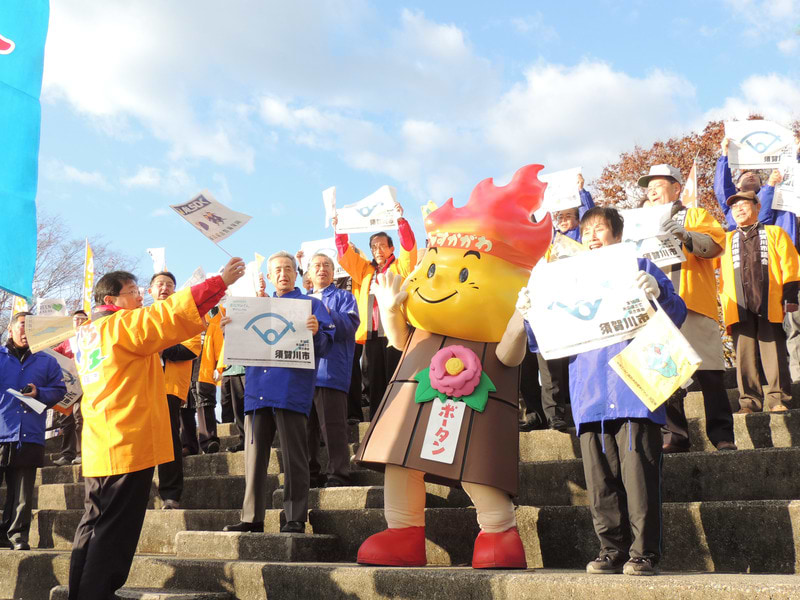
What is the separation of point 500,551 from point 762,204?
4586 mm

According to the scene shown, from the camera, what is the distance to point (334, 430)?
6.32 metres

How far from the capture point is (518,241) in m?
4.93

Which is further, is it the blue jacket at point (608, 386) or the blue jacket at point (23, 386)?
the blue jacket at point (23, 386)

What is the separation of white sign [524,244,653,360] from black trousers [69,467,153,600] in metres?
2.42

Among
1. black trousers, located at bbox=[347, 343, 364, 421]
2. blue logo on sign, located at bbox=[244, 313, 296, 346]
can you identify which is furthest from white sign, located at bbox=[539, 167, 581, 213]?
blue logo on sign, located at bbox=[244, 313, 296, 346]

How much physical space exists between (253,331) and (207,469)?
2.98 m

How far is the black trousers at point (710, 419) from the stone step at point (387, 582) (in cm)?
168

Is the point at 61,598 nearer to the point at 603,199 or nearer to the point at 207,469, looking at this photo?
the point at 207,469

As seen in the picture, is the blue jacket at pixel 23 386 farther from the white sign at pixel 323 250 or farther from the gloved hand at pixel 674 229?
the gloved hand at pixel 674 229

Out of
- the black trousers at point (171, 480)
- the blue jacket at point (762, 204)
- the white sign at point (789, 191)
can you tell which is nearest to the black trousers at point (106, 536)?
the black trousers at point (171, 480)

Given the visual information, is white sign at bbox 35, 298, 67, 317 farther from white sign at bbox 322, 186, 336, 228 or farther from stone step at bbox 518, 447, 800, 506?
stone step at bbox 518, 447, 800, 506

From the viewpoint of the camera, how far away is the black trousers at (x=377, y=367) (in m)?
7.96

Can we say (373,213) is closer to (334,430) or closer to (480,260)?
(334,430)

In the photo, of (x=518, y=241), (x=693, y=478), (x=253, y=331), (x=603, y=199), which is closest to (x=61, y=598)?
(x=253, y=331)
